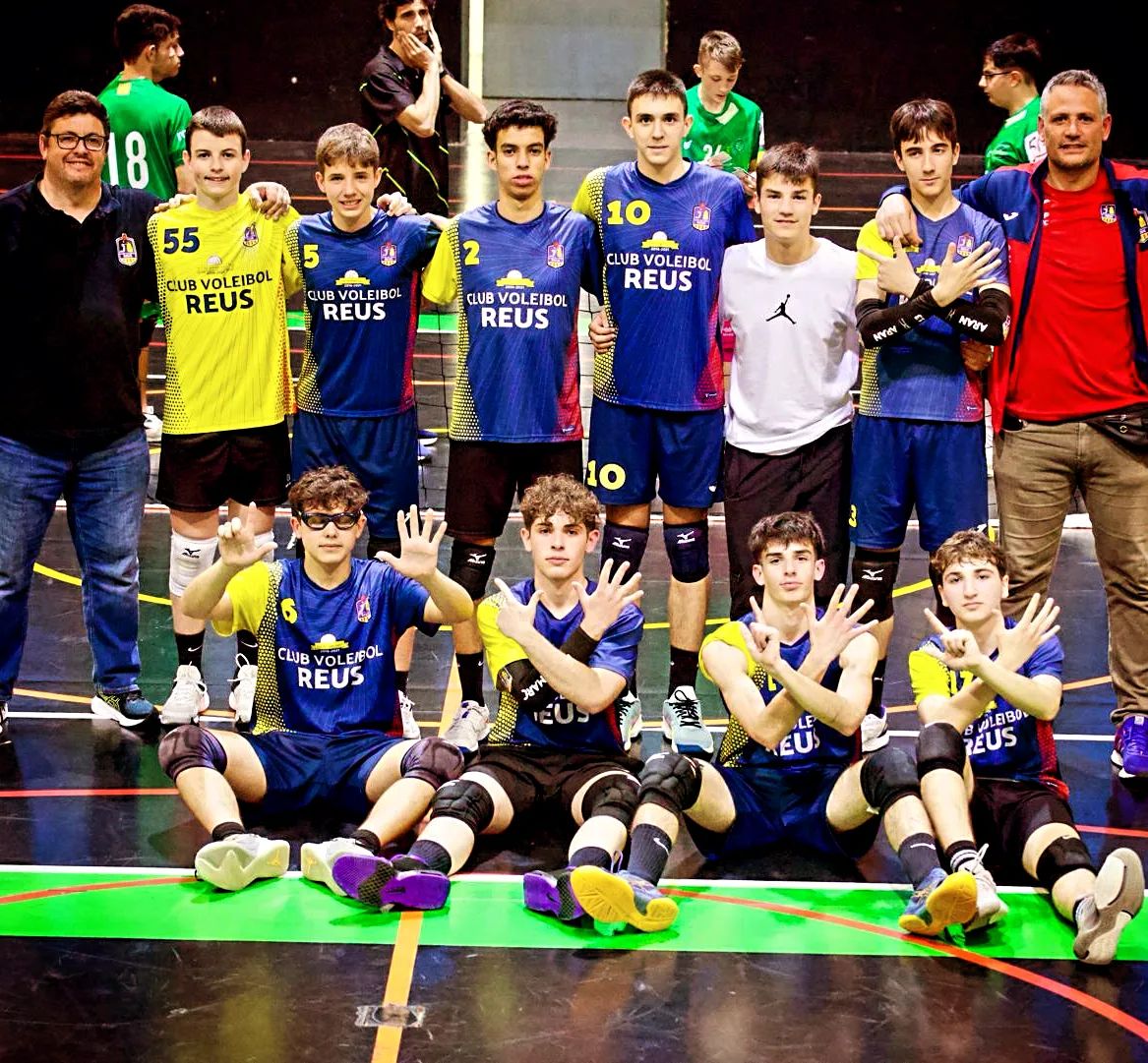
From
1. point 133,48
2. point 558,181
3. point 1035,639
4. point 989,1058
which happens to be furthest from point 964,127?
point 989,1058

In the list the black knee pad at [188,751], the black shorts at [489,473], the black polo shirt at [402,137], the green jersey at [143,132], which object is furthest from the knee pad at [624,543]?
the green jersey at [143,132]

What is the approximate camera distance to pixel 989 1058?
15.0 feet

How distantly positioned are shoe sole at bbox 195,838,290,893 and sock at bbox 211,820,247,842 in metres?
0.07

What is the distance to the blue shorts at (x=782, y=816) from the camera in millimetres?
5762

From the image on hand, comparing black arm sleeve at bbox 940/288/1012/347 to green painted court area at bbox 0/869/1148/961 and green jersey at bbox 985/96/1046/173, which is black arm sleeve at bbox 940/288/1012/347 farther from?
green jersey at bbox 985/96/1046/173

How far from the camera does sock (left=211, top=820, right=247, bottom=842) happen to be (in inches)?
219

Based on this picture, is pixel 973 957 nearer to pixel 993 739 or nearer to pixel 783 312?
pixel 993 739

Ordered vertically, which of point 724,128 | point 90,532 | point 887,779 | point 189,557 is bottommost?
point 887,779

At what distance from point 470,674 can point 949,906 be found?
2448 millimetres

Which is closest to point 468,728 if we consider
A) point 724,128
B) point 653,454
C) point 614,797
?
point 614,797

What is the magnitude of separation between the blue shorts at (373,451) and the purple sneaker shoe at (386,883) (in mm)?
2000

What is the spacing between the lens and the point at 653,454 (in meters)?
6.98

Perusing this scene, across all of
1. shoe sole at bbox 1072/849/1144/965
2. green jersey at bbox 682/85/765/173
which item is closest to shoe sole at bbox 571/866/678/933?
shoe sole at bbox 1072/849/1144/965

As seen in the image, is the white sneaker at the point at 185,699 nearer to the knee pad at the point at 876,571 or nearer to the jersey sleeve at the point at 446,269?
the jersey sleeve at the point at 446,269
